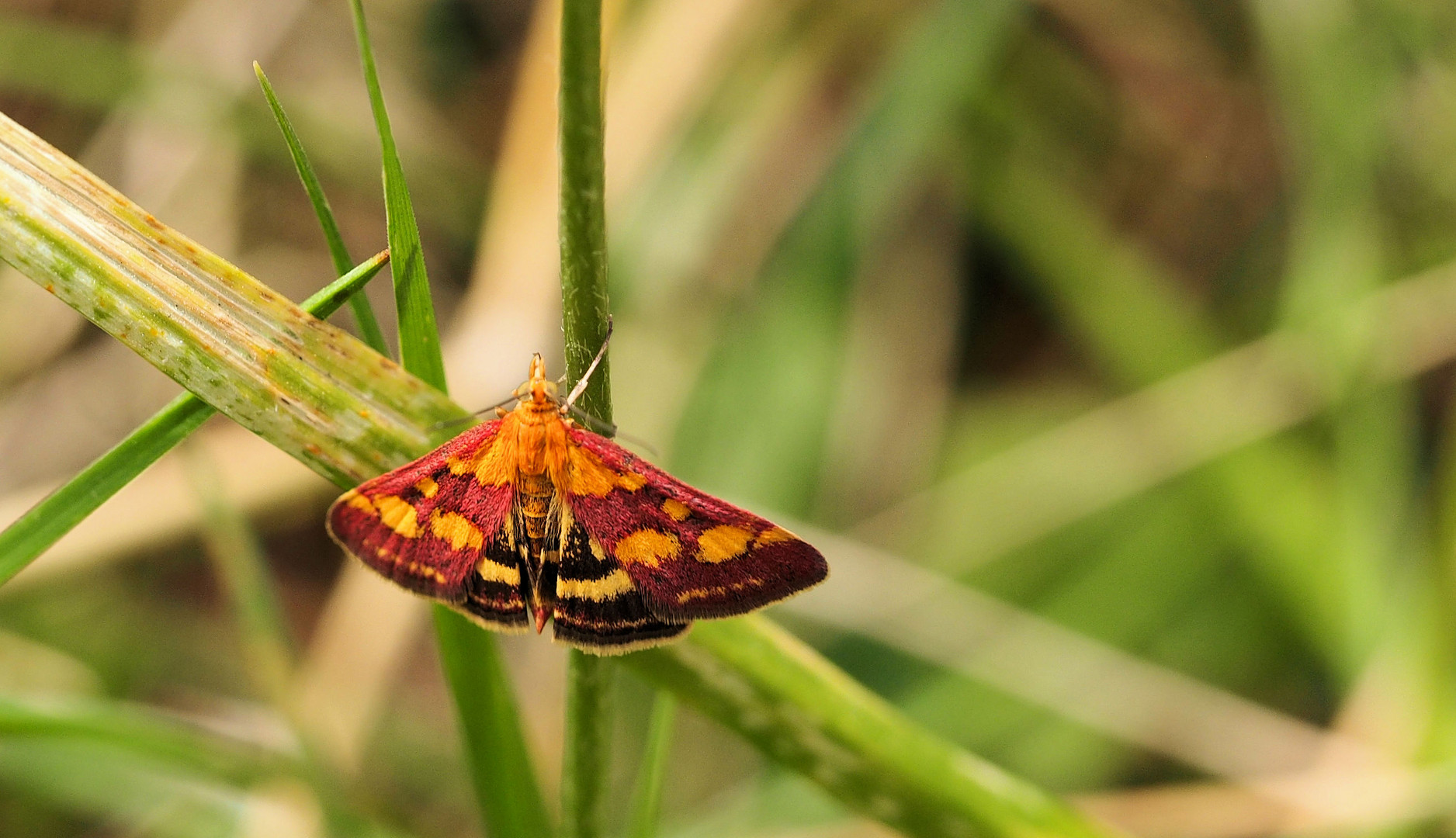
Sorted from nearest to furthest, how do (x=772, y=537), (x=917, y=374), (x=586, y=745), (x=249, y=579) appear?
(x=586, y=745) → (x=772, y=537) → (x=249, y=579) → (x=917, y=374)

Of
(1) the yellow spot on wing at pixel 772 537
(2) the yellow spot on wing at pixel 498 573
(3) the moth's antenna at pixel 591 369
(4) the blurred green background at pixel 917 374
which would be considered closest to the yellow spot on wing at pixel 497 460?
(2) the yellow spot on wing at pixel 498 573

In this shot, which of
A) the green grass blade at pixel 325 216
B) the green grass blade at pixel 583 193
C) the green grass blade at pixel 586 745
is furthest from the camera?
the green grass blade at pixel 586 745

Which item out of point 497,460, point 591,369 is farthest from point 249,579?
point 591,369

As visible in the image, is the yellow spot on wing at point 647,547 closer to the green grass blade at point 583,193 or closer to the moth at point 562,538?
the moth at point 562,538

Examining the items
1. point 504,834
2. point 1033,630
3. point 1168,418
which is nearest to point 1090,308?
point 1168,418

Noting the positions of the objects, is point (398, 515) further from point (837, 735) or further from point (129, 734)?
point (837, 735)

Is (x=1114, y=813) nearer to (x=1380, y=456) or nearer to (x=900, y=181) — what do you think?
(x=1380, y=456)
